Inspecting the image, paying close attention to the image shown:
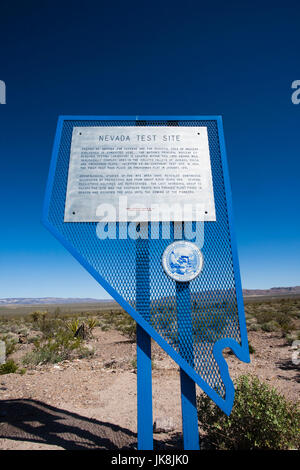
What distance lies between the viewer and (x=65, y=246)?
274cm

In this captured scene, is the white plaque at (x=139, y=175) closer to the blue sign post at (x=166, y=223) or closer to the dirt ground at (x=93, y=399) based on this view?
the blue sign post at (x=166, y=223)

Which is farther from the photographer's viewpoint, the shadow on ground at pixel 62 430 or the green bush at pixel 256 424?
the shadow on ground at pixel 62 430

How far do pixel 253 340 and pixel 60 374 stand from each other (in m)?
8.82

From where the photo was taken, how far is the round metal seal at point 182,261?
2848 millimetres

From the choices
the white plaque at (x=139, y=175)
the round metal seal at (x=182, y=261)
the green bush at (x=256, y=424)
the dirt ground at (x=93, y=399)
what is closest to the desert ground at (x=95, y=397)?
the dirt ground at (x=93, y=399)

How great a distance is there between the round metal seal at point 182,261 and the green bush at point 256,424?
182 centimetres

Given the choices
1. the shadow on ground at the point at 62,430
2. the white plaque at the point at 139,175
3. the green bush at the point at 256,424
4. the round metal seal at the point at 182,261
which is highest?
the white plaque at the point at 139,175

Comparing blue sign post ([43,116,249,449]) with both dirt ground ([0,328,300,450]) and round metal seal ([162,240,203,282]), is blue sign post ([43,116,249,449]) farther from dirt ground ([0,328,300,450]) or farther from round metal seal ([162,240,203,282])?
dirt ground ([0,328,300,450])

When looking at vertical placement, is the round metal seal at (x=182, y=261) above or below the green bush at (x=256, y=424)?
above

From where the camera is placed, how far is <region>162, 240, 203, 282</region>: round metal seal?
9.34 ft

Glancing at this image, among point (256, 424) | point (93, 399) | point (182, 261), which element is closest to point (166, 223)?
point (182, 261)
